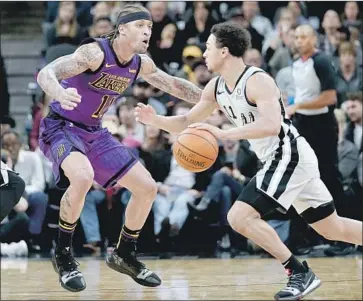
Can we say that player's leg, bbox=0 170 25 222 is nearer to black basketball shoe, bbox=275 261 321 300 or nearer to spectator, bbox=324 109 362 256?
black basketball shoe, bbox=275 261 321 300

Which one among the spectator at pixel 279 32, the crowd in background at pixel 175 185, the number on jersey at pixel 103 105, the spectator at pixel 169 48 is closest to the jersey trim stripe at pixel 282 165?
the number on jersey at pixel 103 105

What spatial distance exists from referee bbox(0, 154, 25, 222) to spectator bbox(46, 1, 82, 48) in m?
5.92

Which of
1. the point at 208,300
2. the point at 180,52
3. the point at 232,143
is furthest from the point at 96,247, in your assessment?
the point at 208,300

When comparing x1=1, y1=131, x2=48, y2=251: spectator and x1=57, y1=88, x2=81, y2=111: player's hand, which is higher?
x1=57, y1=88, x2=81, y2=111: player's hand

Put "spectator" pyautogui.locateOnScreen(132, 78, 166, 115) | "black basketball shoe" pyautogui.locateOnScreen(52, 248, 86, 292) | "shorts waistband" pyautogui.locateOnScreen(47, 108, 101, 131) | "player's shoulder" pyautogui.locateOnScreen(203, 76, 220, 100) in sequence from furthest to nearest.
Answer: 1. "spectator" pyautogui.locateOnScreen(132, 78, 166, 115)
2. "shorts waistband" pyautogui.locateOnScreen(47, 108, 101, 131)
3. "player's shoulder" pyautogui.locateOnScreen(203, 76, 220, 100)
4. "black basketball shoe" pyautogui.locateOnScreen(52, 248, 86, 292)

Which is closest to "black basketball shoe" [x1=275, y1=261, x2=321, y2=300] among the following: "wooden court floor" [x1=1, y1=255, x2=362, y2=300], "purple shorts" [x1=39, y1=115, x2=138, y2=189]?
"wooden court floor" [x1=1, y1=255, x2=362, y2=300]

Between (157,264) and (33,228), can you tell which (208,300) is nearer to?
(157,264)

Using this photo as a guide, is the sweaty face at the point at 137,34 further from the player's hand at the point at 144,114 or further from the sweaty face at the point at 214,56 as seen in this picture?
the sweaty face at the point at 214,56

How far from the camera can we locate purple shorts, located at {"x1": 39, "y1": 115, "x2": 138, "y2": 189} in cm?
687

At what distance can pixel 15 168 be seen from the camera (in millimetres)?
10727

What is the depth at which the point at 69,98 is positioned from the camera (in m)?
6.13

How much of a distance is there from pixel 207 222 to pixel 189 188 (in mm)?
477

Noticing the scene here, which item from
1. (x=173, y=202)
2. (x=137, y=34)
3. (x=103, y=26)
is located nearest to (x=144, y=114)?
(x=137, y=34)

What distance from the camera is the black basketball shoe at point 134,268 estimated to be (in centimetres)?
696
